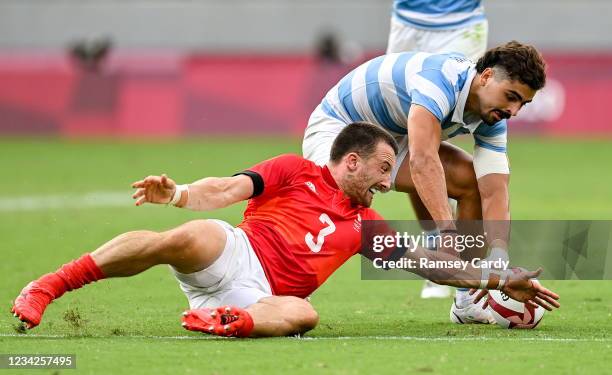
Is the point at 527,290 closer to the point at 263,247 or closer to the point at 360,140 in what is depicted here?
the point at 360,140

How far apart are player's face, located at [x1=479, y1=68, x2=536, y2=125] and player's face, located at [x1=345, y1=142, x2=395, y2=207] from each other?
0.75 meters

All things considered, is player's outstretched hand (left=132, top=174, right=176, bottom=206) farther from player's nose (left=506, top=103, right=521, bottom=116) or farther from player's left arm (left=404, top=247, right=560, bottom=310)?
player's nose (left=506, top=103, right=521, bottom=116)

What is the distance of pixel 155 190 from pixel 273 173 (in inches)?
34.6

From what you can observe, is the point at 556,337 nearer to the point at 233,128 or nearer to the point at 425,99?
the point at 425,99

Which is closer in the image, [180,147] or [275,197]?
[275,197]

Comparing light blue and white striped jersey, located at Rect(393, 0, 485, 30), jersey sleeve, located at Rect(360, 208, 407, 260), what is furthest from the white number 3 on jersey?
light blue and white striped jersey, located at Rect(393, 0, 485, 30)

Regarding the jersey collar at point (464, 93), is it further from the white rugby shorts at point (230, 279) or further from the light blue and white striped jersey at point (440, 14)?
the light blue and white striped jersey at point (440, 14)

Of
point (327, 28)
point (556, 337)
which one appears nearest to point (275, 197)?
point (556, 337)

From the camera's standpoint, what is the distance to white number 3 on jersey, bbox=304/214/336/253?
7746 mm

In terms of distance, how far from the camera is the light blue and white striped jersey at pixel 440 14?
10633 millimetres

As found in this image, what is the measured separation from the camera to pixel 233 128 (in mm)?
27531

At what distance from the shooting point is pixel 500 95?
26.4 feet

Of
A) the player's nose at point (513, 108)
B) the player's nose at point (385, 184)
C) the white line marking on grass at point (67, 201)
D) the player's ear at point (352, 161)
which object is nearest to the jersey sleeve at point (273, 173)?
the player's ear at point (352, 161)

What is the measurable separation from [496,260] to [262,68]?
19.6 meters
